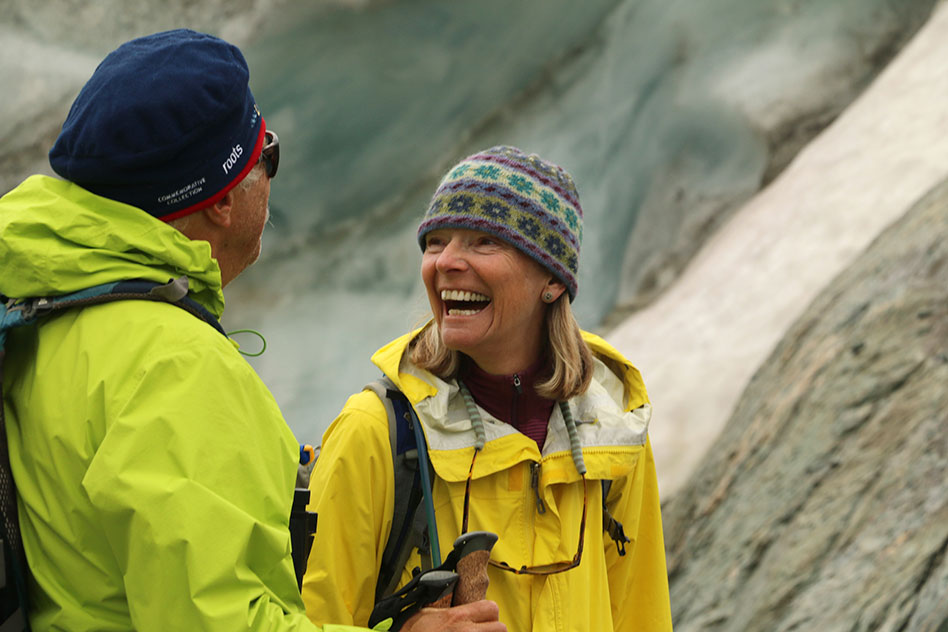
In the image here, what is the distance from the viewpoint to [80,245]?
1524 mm

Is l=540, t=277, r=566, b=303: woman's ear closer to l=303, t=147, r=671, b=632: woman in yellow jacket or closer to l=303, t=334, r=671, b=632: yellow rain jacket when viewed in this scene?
l=303, t=147, r=671, b=632: woman in yellow jacket

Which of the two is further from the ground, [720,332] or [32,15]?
[32,15]

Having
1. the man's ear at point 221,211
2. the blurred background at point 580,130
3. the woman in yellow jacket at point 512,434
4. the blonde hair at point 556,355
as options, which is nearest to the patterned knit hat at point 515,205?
the woman in yellow jacket at point 512,434

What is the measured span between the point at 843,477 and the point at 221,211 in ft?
9.69

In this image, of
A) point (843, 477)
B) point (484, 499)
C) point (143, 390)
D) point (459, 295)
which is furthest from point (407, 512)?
point (843, 477)

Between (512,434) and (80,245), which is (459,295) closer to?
(512,434)

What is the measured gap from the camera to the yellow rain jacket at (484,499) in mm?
2170

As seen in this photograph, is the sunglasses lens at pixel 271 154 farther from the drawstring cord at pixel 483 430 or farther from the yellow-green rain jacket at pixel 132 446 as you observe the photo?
the drawstring cord at pixel 483 430

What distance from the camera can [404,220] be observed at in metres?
9.32

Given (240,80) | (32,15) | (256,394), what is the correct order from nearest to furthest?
(256,394)
(240,80)
(32,15)

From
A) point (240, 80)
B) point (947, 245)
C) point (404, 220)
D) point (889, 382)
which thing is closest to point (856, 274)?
point (947, 245)

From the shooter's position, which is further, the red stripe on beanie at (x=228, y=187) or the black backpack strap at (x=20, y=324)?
the red stripe on beanie at (x=228, y=187)

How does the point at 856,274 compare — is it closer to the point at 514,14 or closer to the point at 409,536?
the point at 409,536

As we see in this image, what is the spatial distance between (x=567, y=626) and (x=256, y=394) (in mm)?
1014
